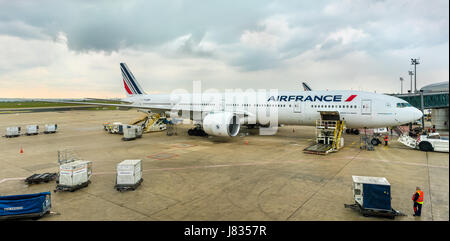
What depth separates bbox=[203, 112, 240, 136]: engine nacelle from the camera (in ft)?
55.6

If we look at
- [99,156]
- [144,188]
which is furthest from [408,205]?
[99,156]

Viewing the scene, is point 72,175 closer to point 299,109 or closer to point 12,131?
point 299,109

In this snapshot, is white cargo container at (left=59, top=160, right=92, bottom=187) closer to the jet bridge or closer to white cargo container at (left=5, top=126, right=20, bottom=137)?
the jet bridge

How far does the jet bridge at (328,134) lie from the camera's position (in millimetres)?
14520

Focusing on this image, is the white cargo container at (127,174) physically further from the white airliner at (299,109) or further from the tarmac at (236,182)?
the white airliner at (299,109)

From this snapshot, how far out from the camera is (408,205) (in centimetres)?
712

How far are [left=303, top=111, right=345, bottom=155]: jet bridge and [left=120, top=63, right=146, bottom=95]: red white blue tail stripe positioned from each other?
78.3 feet

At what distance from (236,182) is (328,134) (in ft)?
31.5

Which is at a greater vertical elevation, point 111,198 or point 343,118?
point 343,118

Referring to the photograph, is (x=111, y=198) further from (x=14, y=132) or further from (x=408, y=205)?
(x=14, y=132)

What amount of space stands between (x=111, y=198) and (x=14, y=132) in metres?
22.0

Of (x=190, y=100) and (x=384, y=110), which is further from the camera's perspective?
(x=190, y=100)

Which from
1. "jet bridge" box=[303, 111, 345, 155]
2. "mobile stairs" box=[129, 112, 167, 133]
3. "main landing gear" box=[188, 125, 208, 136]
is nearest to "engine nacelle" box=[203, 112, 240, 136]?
"main landing gear" box=[188, 125, 208, 136]
